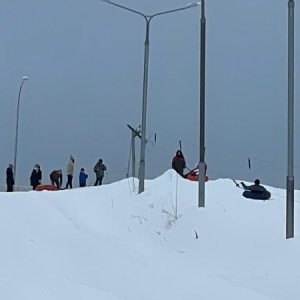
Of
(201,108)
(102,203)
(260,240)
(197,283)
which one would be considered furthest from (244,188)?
(197,283)

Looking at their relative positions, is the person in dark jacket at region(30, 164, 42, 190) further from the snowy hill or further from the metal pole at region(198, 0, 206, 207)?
the metal pole at region(198, 0, 206, 207)

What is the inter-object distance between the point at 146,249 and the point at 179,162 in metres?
14.4

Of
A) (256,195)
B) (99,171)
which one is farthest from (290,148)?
(99,171)

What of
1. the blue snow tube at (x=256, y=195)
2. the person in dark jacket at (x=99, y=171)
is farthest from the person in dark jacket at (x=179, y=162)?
the blue snow tube at (x=256, y=195)

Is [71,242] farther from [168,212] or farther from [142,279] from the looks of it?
[168,212]

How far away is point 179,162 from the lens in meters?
28.1

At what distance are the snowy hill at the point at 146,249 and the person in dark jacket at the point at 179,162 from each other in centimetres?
680

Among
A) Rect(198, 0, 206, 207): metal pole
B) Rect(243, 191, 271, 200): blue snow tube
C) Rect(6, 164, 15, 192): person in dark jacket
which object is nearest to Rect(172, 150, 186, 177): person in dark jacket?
Rect(243, 191, 271, 200): blue snow tube

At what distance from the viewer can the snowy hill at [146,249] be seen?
30.9ft

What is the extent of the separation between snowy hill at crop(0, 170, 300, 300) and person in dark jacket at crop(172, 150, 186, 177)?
680cm

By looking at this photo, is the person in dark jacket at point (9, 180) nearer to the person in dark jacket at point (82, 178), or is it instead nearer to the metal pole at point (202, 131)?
the person in dark jacket at point (82, 178)

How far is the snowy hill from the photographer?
943 cm

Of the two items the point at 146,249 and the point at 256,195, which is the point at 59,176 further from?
the point at 146,249

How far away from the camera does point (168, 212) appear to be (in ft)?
57.0
